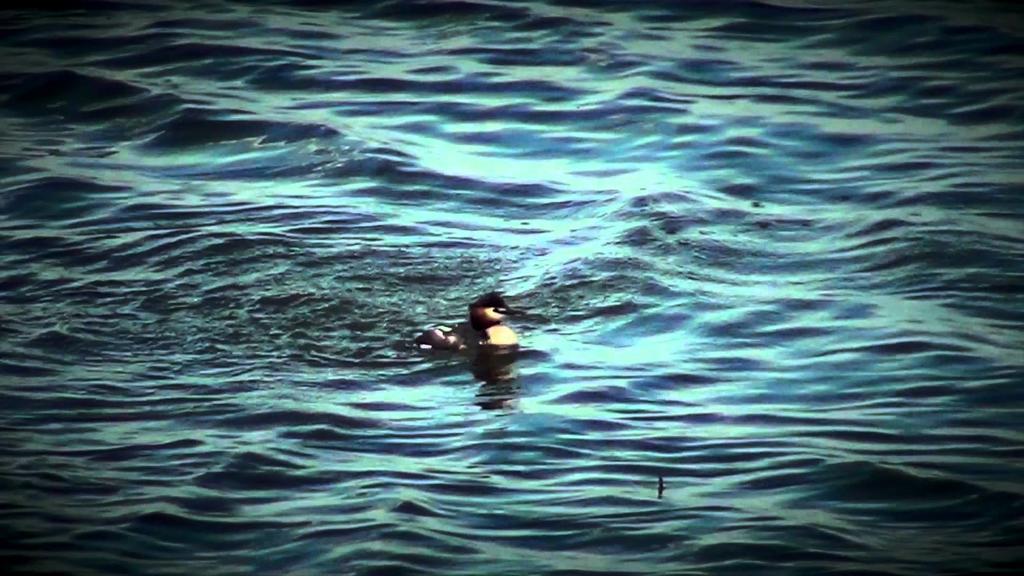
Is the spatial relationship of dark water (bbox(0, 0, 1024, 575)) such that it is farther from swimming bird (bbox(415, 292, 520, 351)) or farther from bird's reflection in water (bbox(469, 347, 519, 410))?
swimming bird (bbox(415, 292, 520, 351))

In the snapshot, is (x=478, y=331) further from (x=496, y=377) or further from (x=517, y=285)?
(x=517, y=285)

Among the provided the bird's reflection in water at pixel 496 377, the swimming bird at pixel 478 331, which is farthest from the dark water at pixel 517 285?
the swimming bird at pixel 478 331

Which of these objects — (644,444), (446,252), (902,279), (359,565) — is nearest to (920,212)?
(902,279)

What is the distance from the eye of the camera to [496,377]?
34.5 feet

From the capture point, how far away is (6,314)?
1139 centimetres

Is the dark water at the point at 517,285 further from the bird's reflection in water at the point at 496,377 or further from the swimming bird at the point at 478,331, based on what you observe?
the swimming bird at the point at 478,331

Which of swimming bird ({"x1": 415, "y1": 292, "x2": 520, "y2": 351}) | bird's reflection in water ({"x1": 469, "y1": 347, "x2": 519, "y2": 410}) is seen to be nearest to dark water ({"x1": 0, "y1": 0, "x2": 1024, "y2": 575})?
bird's reflection in water ({"x1": 469, "y1": 347, "x2": 519, "y2": 410})

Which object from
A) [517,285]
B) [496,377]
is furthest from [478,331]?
[517,285]

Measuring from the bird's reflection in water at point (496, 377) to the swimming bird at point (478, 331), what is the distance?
8 centimetres

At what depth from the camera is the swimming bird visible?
35.3 ft

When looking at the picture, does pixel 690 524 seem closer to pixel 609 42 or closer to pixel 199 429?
pixel 199 429

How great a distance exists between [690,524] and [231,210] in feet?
19.0

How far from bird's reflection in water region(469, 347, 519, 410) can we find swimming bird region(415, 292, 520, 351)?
76 millimetres

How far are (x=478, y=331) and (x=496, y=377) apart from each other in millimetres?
405
